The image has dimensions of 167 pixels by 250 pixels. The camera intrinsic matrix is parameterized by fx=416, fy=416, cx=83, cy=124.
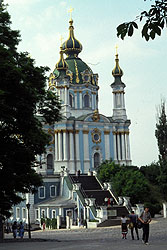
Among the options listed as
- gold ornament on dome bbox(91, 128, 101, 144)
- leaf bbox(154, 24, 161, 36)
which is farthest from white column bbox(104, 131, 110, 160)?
leaf bbox(154, 24, 161, 36)

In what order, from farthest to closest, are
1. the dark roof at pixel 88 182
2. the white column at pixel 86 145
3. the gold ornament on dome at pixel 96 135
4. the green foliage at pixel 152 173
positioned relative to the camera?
the gold ornament on dome at pixel 96 135, the white column at pixel 86 145, the green foliage at pixel 152 173, the dark roof at pixel 88 182

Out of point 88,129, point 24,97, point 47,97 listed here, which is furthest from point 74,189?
point 24,97

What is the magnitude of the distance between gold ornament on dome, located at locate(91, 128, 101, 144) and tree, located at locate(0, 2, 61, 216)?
110 ft

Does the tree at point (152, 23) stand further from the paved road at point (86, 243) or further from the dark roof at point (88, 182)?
the dark roof at point (88, 182)

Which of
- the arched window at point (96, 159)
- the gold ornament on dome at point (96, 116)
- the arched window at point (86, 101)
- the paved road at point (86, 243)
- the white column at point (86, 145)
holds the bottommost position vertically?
the paved road at point (86, 243)

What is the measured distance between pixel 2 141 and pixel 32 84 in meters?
3.38

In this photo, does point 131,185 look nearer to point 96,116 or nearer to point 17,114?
point 96,116

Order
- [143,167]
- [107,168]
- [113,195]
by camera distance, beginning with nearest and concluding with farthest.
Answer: [113,195]
[107,168]
[143,167]

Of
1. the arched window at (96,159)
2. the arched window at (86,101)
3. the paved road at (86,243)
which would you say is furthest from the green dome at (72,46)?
the paved road at (86,243)

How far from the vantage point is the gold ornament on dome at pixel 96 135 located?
54.7 m

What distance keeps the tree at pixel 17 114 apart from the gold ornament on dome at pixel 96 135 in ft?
110

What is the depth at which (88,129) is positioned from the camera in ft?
178

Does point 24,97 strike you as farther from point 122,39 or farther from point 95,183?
point 95,183

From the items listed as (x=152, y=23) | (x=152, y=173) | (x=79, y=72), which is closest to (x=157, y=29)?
(x=152, y=23)
